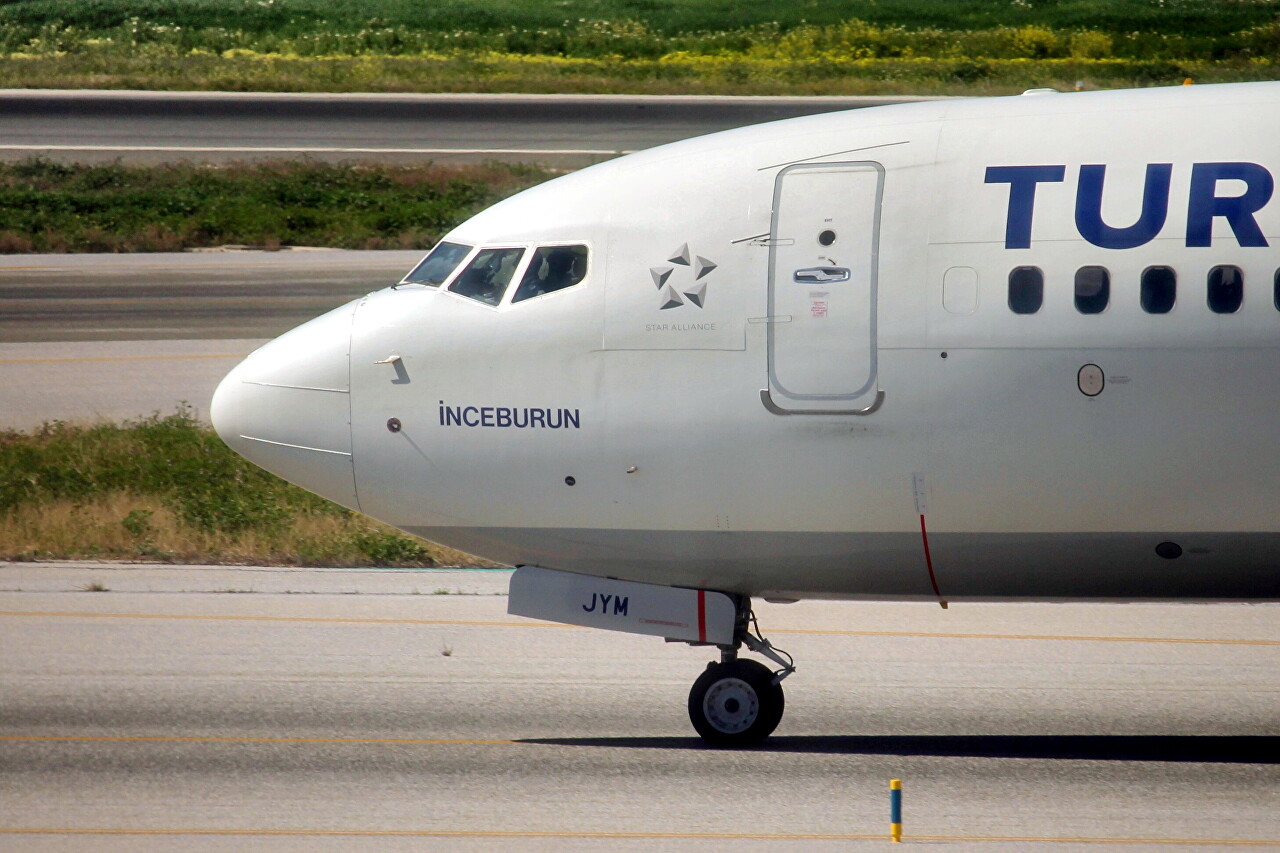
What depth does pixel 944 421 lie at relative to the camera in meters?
10.2

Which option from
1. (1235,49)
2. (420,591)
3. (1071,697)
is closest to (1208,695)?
(1071,697)

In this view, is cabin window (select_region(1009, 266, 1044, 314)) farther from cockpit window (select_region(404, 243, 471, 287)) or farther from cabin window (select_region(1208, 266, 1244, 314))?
cockpit window (select_region(404, 243, 471, 287))

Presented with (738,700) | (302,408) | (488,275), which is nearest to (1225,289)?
(738,700)

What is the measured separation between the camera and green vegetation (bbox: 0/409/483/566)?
17531 millimetres

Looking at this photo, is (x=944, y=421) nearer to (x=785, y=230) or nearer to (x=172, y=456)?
(x=785, y=230)

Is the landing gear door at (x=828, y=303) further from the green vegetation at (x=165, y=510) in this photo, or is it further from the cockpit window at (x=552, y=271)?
the green vegetation at (x=165, y=510)

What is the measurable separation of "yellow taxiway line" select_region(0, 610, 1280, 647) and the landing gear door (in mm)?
4757

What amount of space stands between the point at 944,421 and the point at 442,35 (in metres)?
63.7

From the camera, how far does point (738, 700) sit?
36.9 ft

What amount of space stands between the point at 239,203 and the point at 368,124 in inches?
423

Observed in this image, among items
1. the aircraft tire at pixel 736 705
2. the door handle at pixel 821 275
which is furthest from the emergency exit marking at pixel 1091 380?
the aircraft tire at pixel 736 705

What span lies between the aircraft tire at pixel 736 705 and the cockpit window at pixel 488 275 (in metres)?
3.30

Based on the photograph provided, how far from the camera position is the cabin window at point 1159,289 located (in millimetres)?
9930

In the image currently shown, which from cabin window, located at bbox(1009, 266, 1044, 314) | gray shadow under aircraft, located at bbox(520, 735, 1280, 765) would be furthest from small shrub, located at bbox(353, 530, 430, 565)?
cabin window, located at bbox(1009, 266, 1044, 314)
